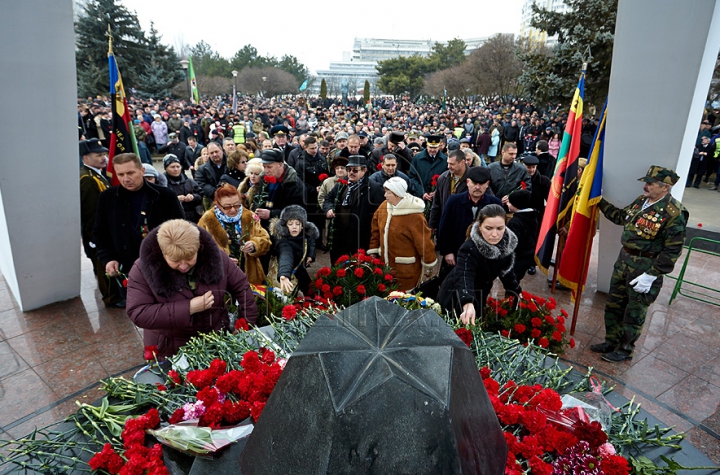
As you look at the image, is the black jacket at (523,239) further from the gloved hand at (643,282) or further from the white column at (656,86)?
the gloved hand at (643,282)

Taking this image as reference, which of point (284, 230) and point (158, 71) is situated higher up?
point (158, 71)

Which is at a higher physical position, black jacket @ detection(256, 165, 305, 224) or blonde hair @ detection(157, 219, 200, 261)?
blonde hair @ detection(157, 219, 200, 261)

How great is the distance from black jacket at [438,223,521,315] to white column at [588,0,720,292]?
2.54 metres

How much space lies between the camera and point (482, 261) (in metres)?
3.71

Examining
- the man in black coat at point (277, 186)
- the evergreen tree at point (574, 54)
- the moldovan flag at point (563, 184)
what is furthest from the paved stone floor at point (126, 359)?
the evergreen tree at point (574, 54)

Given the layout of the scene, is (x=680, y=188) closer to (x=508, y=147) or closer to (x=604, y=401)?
(x=508, y=147)

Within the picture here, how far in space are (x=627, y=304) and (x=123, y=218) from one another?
5.11 metres

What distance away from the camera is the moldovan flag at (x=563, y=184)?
205 inches

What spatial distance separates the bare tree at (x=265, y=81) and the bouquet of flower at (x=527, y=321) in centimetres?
5157

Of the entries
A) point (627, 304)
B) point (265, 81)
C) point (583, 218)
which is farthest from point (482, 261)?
point (265, 81)

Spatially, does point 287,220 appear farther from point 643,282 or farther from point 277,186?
point 643,282

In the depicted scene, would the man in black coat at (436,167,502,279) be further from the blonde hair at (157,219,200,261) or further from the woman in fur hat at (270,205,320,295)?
the blonde hair at (157,219,200,261)

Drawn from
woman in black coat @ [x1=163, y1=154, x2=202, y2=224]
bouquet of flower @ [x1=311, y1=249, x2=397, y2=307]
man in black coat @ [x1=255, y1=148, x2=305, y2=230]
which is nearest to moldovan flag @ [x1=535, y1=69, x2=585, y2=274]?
bouquet of flower @ [x1=311, y1=249, x2=397, y2=307]

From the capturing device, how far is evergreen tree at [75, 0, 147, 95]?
2797 centimetres
